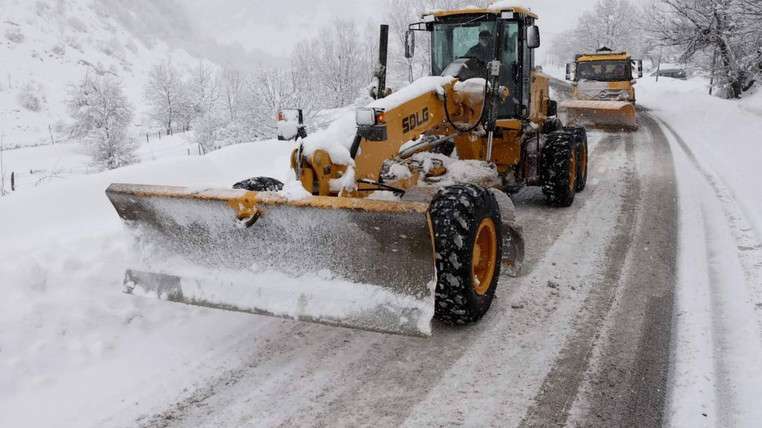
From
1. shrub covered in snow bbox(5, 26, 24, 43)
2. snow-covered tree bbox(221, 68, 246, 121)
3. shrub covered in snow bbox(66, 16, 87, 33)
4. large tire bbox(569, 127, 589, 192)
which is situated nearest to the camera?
large tire bbox(569, 127, 589, 192)

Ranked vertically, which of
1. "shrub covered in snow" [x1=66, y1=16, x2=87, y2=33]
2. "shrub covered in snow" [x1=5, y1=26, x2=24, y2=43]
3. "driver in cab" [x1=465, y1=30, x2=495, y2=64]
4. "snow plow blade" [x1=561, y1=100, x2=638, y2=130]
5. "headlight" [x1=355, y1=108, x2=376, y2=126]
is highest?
"shrub covered in snow" [x1=66, y1=16, x2=87, y2=33]

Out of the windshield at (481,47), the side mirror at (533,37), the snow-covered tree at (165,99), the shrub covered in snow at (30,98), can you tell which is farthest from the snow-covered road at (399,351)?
the shrub covered in snow at (30,98)

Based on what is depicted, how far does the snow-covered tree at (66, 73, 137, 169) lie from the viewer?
118 ft

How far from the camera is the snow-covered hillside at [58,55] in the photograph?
179 feet

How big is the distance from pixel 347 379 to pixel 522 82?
15.9 ft

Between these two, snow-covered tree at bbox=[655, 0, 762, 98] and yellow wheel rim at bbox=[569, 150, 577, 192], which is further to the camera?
snow-covered tree at bbox=[655, 0, 762, 98]

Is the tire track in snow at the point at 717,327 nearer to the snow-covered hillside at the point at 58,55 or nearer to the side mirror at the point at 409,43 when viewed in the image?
the side mirror at the point at 409,43

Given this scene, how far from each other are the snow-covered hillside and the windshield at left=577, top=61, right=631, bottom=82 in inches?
1597

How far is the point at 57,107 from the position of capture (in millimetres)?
58750

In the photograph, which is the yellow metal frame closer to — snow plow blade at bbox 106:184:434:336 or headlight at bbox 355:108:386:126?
headlight at bbox 355:108:386:126

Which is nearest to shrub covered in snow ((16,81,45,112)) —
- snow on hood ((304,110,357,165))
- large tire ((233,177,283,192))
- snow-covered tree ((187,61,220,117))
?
snow-covered tree ((187,61,220,117))

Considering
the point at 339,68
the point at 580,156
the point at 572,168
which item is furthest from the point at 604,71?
the point at 339,68

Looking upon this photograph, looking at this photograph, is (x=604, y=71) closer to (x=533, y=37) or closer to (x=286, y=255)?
(x=533, y=37)

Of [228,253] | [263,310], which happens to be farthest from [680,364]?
[228,253]
